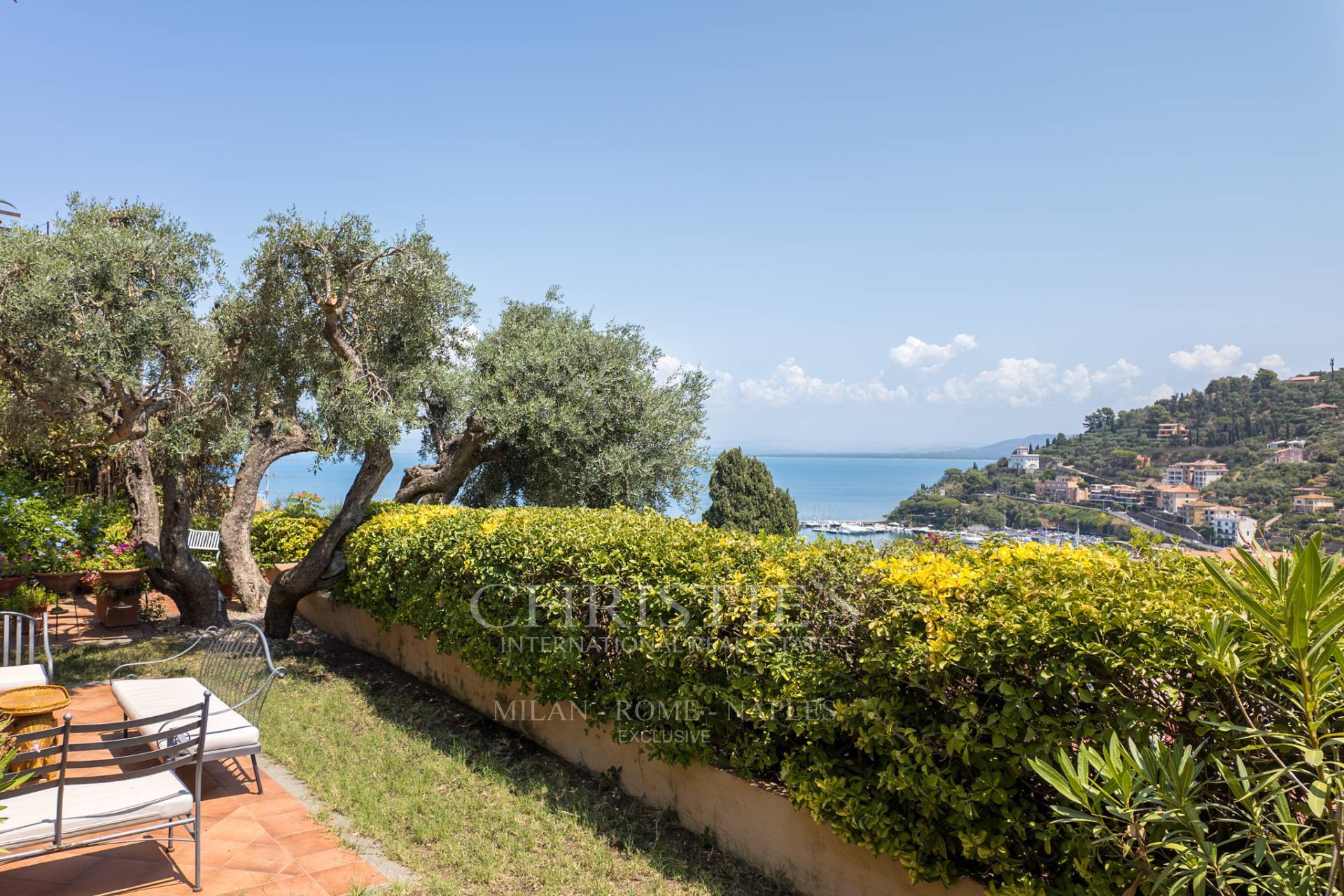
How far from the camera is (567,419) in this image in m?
8.80

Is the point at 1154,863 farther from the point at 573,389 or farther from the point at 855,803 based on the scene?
the point at 573,389

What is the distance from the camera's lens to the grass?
3891 millimetres

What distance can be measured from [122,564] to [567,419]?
22.8 feet

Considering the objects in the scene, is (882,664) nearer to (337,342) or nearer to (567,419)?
(567,419)

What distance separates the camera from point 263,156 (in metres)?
11.6

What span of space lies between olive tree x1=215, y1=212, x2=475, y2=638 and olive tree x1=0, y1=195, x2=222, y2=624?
0.63 m

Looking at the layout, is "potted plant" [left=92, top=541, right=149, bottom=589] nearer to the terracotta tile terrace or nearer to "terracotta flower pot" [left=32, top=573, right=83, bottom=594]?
"terracotta flower pot" [left=32, top=573, right=83, bottom=594]

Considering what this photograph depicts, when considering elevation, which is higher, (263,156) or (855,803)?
(263,156)

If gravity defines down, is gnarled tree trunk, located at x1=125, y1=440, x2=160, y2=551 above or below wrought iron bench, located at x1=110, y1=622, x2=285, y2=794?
above

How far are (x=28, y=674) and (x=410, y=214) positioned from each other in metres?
6.12

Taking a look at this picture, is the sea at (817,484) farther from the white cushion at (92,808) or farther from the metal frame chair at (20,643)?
the white cushion at (92,808)

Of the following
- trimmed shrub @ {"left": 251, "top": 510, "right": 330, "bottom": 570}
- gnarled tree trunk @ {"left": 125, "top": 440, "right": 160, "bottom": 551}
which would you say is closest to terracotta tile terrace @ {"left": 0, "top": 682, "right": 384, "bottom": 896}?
trimmed shrub @ {"left": 251, "top": 510, "right": 330, "bottom": 570}

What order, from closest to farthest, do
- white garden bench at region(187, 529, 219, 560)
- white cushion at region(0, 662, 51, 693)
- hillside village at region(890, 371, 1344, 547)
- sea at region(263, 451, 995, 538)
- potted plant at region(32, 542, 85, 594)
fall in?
white cushion at region(0, 662, 51, 693) → potted plant at region(32, 542, 85, 594) → sea at region(263, 451, 995, 538) → white garden bench at region(187, 529, 219, 560) → hillside village at region(890, 371, 1344, 547)

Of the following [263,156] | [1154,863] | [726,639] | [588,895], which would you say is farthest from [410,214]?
[1154,863]
